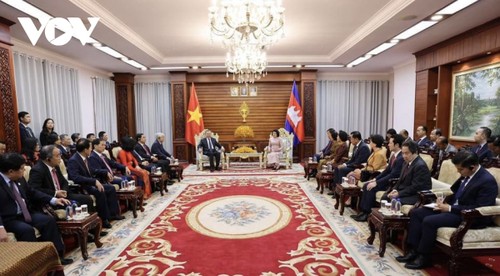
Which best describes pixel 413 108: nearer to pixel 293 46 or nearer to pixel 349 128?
pixel 349 128

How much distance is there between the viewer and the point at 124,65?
7.83 m

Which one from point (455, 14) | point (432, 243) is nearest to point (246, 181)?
point (432, 243)

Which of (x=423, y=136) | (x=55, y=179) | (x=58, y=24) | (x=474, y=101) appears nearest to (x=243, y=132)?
(x=423, y=136)

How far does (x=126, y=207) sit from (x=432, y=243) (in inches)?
172

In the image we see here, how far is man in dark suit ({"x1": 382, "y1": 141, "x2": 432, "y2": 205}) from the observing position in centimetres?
329

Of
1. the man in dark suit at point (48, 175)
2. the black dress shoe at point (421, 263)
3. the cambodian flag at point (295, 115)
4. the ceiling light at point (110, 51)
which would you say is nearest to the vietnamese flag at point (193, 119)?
the ceiling light at point (110, 51)

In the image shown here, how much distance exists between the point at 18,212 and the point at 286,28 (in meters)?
4.71

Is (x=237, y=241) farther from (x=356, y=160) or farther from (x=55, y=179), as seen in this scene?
(x=356, y=160)

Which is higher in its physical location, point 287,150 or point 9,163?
point 9,163

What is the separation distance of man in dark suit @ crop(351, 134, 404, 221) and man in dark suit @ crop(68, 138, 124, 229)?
11.8 feet

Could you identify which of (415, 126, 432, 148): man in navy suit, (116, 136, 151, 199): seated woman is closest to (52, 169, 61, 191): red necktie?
(116, 136, 151, 199): seated woman

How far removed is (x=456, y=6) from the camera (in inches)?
150

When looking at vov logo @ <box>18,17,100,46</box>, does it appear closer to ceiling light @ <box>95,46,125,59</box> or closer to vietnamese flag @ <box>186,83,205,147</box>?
ceiling light @ <box>95,46,125,59</box>

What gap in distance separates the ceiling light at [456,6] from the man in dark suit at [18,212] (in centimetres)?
536
